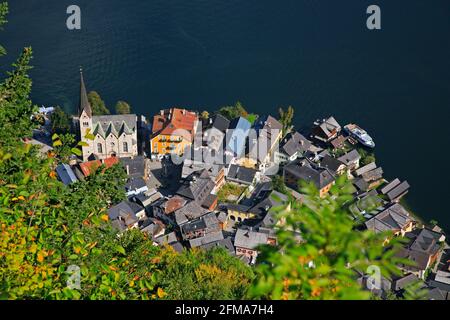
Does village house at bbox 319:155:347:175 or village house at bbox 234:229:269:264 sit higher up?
village house at bbox 319:155:347:175

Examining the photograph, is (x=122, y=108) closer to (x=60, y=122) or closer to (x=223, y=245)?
(x=60, y=122)

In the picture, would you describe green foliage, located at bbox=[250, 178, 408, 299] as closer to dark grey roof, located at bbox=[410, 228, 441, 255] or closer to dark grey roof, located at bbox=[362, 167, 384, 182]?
dark grey roof, located at bbox=[410, 228, 441, 255]

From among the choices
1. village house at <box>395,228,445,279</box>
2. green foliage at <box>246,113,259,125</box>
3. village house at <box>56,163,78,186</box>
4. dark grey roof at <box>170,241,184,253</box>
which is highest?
green foliage at <box>246,113,259,125</box>

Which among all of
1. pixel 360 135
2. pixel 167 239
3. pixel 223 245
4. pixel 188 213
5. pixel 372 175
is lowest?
pixel 223 245

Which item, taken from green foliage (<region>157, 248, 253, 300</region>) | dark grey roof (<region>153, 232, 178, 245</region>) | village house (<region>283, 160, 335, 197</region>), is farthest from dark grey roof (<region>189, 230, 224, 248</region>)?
village house (<region>283, 160, 335, 197</region>)

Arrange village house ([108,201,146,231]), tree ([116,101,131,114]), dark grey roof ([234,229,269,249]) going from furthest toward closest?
tree ([116,101,131,114]), village house ([108,201,146,231]), dark grey roof ([234,229,269,249])

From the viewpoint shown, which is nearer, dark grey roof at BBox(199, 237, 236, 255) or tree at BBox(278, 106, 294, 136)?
dark grey roof at BBox(199, 237, 236, 255)

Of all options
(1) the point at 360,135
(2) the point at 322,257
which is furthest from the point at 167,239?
(2) the point at 322,257

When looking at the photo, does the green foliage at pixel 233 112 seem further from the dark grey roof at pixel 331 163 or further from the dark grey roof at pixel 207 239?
the dark grey roof at pixel 207 239
